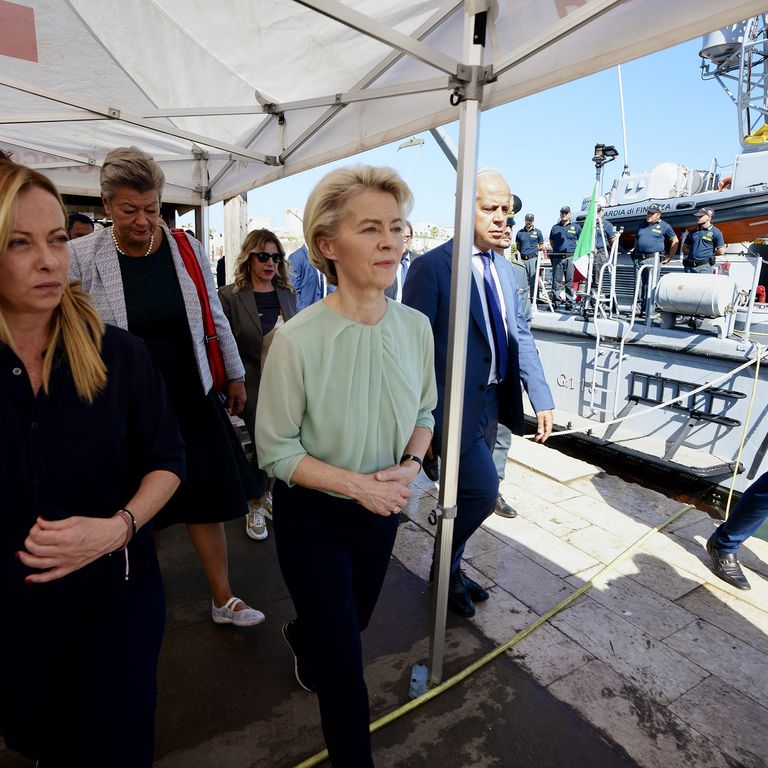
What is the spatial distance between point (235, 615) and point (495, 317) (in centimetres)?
194

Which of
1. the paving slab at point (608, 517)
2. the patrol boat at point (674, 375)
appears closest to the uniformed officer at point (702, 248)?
the patrol boat at point (674, 375)

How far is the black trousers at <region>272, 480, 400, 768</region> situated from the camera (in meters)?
1.57

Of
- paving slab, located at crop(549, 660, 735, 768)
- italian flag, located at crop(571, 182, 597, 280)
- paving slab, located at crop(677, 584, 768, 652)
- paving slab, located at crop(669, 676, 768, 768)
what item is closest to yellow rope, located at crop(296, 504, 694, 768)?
paving slab, located at crop(549, 660, 735, 768)

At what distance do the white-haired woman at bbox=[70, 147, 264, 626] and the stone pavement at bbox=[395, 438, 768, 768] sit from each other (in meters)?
1.44

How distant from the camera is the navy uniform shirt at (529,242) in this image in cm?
1328

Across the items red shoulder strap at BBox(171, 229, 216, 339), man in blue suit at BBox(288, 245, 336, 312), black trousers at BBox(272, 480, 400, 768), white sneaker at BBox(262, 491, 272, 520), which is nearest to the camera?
black trousers at BBox(272, 480, 400, 768)

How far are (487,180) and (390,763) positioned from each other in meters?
2.48

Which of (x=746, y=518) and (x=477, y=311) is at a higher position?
(x=477, y=311)

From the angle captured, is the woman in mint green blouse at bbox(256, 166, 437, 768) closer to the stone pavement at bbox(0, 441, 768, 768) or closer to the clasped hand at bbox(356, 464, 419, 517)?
the clasped hand at bbox(356, 464, 419, 517)

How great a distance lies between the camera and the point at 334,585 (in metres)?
1.63

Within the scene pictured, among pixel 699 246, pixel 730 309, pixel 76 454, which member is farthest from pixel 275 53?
pixel 699 246

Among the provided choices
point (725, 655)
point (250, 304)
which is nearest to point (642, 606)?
point (725, 655)

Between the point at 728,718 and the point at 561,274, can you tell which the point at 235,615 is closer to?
the point at 728,718

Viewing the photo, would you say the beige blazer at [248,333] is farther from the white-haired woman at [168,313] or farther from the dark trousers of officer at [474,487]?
the dark trousers of officer at [474,487]
